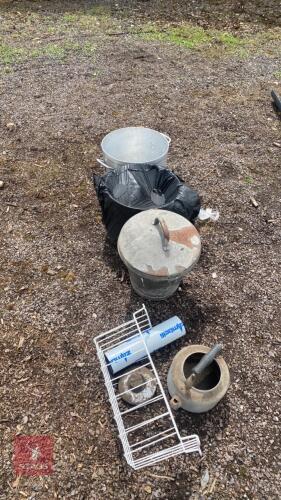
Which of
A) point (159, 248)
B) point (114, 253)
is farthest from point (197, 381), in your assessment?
point (114, 253)

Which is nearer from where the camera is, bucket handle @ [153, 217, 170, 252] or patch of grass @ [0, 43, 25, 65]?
bucket handle @ [153, 217, 170, 252]

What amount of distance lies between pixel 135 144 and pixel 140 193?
28.3 inches

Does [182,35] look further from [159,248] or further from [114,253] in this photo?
[159,248]

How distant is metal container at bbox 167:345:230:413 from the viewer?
2369 mm

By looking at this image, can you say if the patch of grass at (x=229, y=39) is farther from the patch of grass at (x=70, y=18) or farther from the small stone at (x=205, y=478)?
the small stone at (x=205, y=478)

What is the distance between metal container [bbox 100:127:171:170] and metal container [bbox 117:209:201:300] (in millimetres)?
1102

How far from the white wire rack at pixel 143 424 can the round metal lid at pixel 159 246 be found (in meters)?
0.47

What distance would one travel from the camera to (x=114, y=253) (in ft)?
11.5

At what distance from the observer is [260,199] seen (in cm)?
410

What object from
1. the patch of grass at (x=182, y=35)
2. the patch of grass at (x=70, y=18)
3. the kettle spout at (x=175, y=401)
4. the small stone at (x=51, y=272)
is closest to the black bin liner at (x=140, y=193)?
the small stone at (x=51, y=272)

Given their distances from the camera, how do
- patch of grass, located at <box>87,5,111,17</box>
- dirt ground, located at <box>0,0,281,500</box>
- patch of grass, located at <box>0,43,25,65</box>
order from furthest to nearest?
patch of grass, located at <box>87,5,111,17</box>
patch of grass, located at <box>0,43,25,65</box>
dirt ground, located at <box>0,0,281,500</box>

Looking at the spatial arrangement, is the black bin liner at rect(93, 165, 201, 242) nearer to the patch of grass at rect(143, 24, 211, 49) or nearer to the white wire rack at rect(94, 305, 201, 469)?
the white wire rack at rect(94, 305, 201, 469)

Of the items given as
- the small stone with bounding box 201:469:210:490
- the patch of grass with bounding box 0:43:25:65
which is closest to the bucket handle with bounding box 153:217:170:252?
the small stone with bounding box 201:469:210:490

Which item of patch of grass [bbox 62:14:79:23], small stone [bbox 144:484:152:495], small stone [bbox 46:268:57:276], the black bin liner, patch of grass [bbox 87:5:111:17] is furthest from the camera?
patch of grass [bbox 87:5:111:17]
